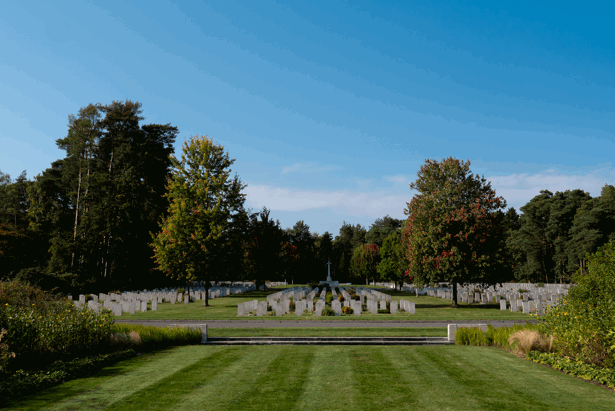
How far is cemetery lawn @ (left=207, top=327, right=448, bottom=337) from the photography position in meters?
17.2

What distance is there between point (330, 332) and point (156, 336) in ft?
23.2

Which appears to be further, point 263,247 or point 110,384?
point 263,247

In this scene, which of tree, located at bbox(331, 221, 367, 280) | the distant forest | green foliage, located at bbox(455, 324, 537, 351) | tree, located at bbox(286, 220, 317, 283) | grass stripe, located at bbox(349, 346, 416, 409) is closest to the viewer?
grass stripe, located at bbox(349, 346, 416, 409)

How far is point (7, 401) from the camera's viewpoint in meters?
8.16

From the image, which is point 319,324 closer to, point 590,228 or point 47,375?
point 47,375

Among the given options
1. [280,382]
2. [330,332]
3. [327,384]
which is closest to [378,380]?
[327,384]

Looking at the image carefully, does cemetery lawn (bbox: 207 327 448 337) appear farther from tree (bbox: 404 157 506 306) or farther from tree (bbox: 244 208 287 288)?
tree (bbox: 244 208 287 288)

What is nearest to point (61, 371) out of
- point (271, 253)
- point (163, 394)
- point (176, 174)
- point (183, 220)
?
point (163, 394)

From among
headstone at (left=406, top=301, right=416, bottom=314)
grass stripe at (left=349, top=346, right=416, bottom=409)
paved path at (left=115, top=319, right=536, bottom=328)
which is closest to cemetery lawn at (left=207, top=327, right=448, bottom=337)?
paved path at (left=115, top=319, right=536, bottom=328)

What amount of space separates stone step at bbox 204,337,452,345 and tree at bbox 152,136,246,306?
52.0ft

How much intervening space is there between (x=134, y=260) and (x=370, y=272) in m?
47.4

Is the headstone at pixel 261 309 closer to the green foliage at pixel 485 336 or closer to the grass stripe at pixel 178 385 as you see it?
the grass stripe at pixel 178 385

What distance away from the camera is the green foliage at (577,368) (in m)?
9.58

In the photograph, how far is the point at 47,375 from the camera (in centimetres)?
967
